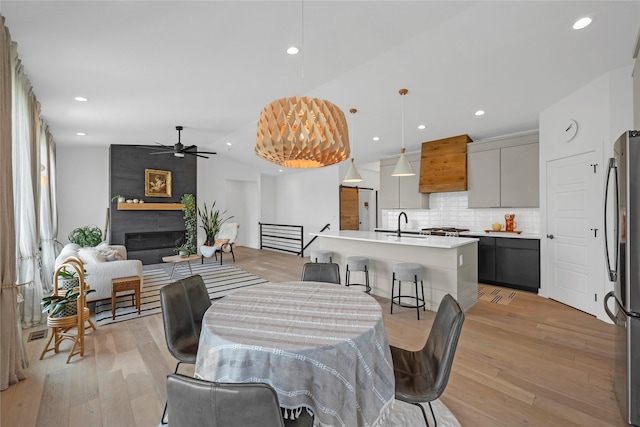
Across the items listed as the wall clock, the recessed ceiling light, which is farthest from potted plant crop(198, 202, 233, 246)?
A: the recessed ceiling light

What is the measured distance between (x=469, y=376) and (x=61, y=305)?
342 cm

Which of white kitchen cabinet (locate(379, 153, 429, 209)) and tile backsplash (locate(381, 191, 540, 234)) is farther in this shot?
white kitchen cabinet (locate(379, 153, 429, 209))

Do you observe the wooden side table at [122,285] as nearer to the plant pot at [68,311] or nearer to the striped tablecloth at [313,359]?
the plant pot at [68,311]

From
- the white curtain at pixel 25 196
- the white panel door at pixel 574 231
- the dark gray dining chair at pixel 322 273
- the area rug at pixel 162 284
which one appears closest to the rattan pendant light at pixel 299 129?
the dark gray dining chair at pixel 322 273

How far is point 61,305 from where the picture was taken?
8.05ft

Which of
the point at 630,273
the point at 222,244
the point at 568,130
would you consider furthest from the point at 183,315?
the point at 222,244

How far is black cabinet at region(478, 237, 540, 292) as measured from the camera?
421 centimetres

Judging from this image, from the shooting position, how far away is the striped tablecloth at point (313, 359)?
3.85 feet

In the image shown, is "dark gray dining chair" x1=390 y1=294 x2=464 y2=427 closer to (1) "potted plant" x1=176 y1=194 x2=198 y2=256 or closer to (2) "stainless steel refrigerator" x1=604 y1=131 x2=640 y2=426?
(2) "stainless steel refrigerator" x1=604 y1=131 x2=640 y2=426

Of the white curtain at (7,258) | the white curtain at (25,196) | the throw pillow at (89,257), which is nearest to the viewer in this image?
the white curtain at (7,258)

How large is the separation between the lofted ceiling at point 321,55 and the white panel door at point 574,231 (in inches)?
38.9

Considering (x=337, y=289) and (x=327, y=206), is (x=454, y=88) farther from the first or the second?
(x=327, y=206)

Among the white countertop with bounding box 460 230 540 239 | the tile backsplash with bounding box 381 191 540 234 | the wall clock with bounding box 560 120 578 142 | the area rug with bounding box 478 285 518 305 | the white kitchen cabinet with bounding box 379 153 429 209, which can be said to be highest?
the wall clock with bounding box 560 120 578 142

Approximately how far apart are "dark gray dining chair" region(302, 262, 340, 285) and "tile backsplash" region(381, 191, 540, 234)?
3.83 metres
